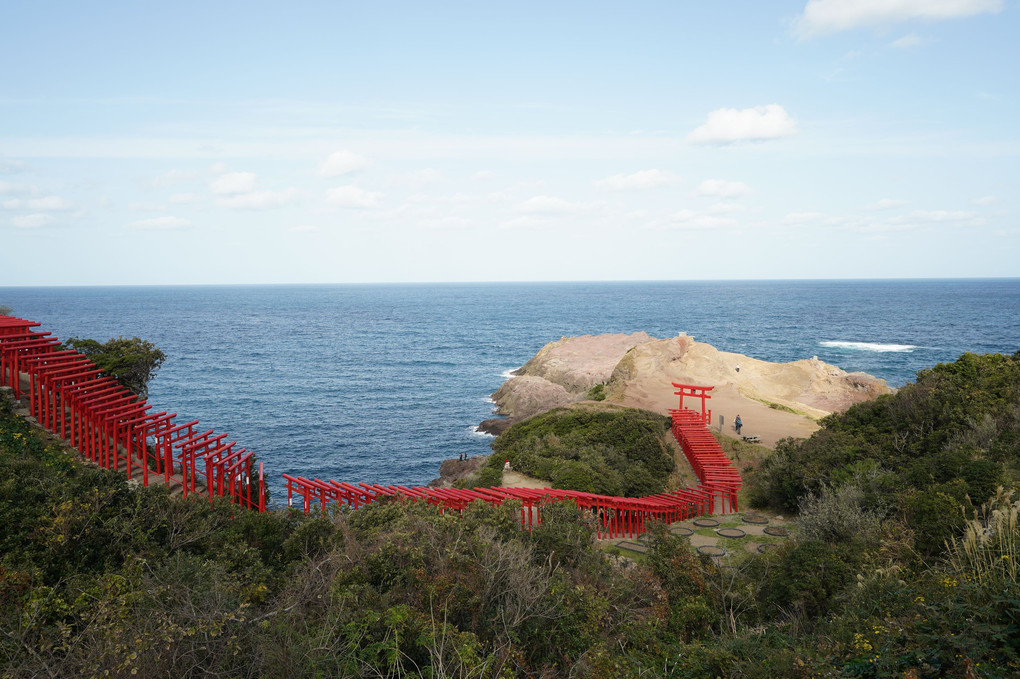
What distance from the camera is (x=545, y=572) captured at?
28.7 ft

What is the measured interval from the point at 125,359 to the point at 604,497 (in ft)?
49.9

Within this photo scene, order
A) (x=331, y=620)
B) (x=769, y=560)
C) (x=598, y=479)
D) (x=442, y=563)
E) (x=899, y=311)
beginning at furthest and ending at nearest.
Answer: (x=899, y=311)
(x=598, y=479)
(x=769, y=560)
(x=442, y=563)
(x=331, y=620)

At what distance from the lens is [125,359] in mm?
19328

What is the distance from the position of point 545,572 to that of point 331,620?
3190 millimetres

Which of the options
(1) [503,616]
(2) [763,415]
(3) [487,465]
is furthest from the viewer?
(2) [763,415]

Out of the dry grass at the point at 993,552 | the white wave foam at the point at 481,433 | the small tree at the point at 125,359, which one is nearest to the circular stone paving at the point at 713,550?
the dry grass at the point at 993,552

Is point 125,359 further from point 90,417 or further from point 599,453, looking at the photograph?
point 599,453

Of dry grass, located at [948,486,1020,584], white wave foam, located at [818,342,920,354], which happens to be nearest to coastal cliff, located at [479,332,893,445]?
dry grass, located at [948,486,1020,584]

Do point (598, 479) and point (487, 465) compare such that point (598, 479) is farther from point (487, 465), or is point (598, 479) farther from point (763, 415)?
point (763, 415)

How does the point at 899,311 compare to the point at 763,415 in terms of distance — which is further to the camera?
the point at 899,311

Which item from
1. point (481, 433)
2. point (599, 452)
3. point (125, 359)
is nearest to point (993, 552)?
point (599, 452)

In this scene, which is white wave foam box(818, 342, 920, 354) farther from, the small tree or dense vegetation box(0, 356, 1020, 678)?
the small tree

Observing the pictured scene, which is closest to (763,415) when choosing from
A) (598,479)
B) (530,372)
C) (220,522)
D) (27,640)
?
(598,479)

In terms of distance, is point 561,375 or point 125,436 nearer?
point 125,436
